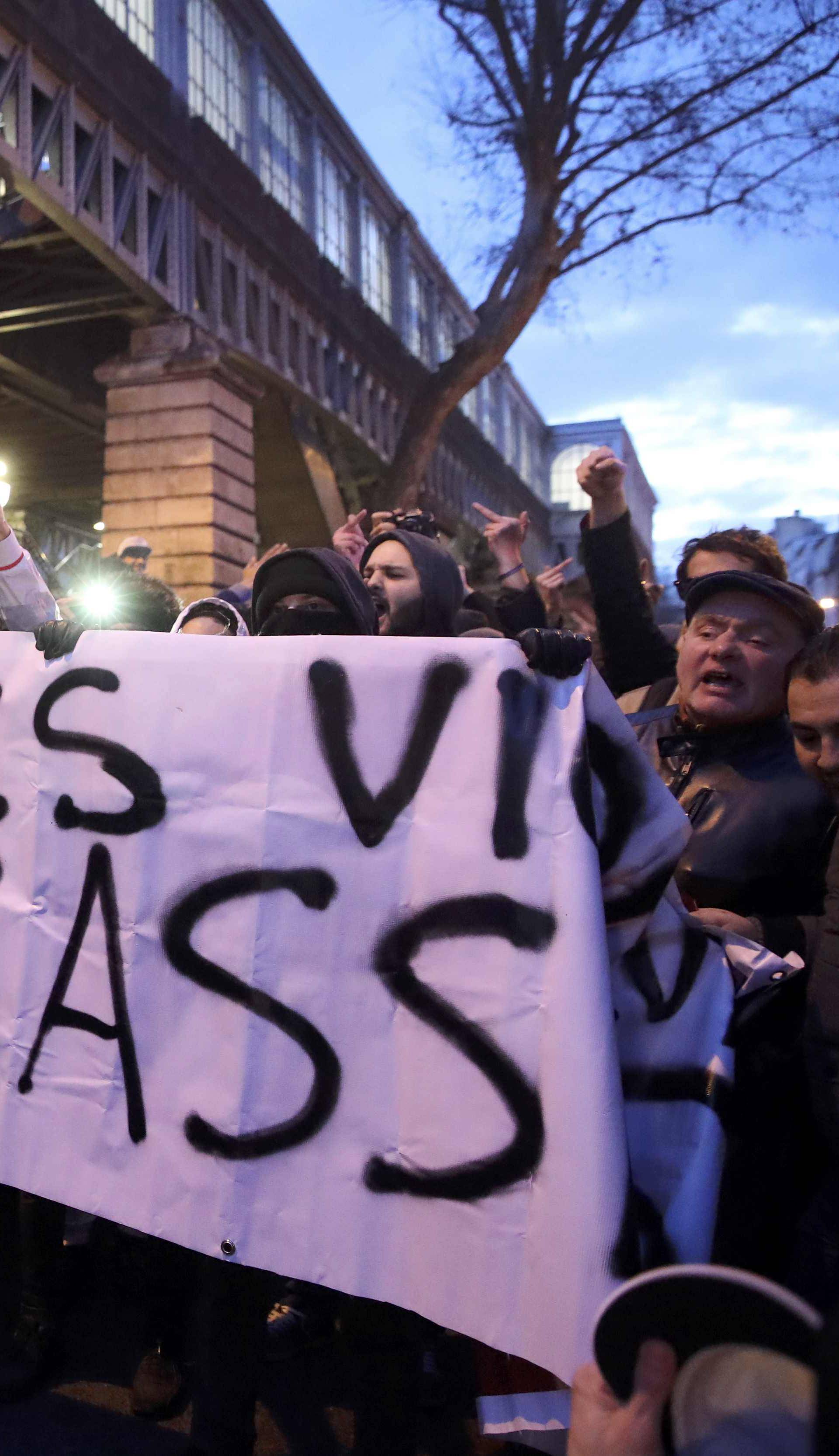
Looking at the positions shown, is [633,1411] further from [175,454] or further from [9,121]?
[175,454]

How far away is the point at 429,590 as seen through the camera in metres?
2.52

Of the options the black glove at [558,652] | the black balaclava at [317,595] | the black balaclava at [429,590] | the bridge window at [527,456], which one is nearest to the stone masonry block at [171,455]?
the black balaclava at [429,590]

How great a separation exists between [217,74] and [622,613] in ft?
38.7

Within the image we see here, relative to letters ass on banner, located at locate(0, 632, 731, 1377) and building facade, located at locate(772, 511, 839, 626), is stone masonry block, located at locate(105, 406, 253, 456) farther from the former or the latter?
letters ass on banner, located at locate(0, 632, 731, 1377)

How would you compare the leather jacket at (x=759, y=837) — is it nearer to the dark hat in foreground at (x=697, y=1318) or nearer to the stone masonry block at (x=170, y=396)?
the dark hat in foreground at (x=697, y=1318)

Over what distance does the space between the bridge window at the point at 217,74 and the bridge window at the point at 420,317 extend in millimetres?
7730

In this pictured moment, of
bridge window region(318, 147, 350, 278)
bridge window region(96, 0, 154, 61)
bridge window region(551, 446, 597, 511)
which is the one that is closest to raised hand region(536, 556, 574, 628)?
bridge window region(96, 0, 154, 61)

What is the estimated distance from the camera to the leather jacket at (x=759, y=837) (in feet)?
5.77

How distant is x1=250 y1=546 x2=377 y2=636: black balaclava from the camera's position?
6.84 feet

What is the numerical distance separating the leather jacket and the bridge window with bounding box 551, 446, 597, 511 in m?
45.3

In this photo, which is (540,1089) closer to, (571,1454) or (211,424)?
(571,1454)

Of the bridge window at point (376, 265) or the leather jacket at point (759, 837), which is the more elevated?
the bridge window at point (376, 265)

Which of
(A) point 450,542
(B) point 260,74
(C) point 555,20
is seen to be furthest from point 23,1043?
(A) point 450,542

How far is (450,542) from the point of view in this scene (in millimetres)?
19797
